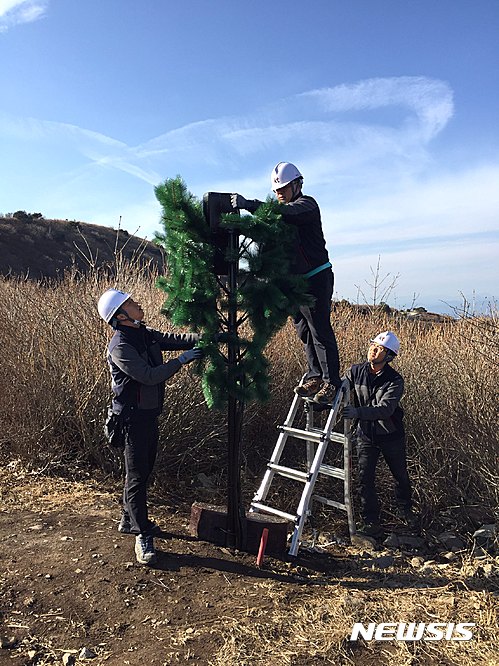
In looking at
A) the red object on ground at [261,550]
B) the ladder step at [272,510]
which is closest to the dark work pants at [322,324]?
the ladder step at [272,510]

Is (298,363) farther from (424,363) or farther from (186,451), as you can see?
(186,451)

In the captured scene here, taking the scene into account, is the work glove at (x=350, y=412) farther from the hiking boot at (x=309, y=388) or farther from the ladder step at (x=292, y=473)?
the ladder step at (x=292, y=473)

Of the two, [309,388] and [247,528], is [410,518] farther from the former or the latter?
[247,528]

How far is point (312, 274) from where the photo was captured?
4.34 meters

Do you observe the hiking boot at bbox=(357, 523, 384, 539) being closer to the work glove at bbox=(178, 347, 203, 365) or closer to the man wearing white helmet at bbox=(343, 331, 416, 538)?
the man wearing white helmet at bbox=(343, 331, 416, 538)

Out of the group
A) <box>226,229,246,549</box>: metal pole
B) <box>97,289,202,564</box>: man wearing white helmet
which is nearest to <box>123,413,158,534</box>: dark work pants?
<box>97,289,202,564</box>: man wearing white helmet

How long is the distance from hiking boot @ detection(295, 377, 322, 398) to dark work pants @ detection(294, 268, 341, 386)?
2.0 inches

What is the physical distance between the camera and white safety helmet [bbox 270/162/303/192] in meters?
4.17

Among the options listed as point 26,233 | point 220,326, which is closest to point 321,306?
point 220,326

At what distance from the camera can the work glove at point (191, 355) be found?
3852 mm

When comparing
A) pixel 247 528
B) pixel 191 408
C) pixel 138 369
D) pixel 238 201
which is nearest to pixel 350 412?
pixel 247 528

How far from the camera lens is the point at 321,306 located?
438cm

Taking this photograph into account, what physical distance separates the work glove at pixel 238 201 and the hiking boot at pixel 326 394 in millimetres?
1552

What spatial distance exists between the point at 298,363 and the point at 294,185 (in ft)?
10.7
